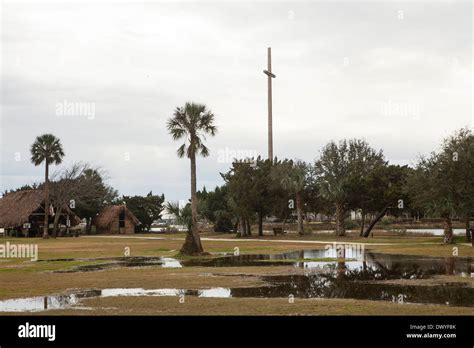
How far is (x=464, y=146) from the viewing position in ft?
143

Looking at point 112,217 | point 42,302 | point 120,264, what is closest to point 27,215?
point 112,217

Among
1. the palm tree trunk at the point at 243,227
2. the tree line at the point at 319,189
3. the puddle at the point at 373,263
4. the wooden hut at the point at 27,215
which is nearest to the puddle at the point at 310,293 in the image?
the puddle at the point at 373,263

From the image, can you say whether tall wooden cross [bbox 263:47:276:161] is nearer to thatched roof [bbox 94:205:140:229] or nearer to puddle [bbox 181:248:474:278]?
thatched roof [bbox 94:205:140:229]

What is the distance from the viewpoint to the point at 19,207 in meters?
84.4

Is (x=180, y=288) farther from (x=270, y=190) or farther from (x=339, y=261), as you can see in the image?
(x=270, y=190)

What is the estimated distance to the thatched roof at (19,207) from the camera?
80912 mm

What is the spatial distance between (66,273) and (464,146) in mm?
31219

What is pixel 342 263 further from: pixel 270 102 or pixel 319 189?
pixel 270 102

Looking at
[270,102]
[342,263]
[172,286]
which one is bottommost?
[342,263]

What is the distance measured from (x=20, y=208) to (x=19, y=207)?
2.43ft

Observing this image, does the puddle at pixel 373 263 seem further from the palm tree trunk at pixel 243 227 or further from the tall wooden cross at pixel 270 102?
the tall wooden cross at pixel 270 102

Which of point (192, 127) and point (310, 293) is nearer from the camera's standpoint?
point (310, 293)
